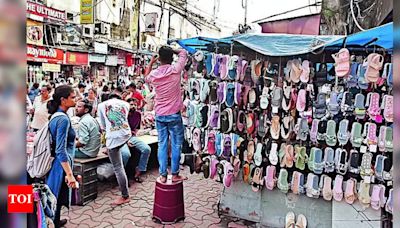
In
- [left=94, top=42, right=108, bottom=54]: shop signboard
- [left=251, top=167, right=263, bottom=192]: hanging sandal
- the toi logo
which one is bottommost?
[left=251, top=167, right=263, bottom=192]: hanging sandal

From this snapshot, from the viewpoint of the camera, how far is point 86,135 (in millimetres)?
4895

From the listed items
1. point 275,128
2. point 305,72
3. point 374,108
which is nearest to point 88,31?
point 275,128

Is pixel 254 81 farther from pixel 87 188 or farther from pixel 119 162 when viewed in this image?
pixel 87 188

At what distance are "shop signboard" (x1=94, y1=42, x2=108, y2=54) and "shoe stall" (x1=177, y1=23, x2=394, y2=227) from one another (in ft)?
45.9

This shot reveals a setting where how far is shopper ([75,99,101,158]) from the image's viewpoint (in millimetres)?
4875

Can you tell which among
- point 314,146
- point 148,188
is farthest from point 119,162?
point 314,146

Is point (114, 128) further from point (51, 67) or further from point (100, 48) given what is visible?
point (100, 48)

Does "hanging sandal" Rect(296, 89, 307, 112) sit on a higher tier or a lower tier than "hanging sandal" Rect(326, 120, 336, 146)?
higher

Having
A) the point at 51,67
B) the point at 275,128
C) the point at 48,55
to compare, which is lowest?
the point at 275,128

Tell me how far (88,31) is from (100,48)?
1035 millimetres

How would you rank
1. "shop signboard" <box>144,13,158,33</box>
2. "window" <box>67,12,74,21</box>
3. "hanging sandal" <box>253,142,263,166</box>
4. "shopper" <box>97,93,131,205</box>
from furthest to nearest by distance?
"shop signboard" <box>144,13,158,33</box> → "window" <box>67,12,74,21</box> → "shopper" <box>97,93,131,205</box> → "hanging sandal" <box>253,142,263,166</box>

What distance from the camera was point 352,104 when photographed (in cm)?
332

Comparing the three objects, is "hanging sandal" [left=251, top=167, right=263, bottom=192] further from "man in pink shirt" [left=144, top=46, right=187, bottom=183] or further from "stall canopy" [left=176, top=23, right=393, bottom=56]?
"stall canopy" [left=176, top=23, right=393, bottom=56]

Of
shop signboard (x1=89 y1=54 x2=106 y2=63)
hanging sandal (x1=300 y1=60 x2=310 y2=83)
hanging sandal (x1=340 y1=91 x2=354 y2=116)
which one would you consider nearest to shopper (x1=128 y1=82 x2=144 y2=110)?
hanging sandal (x1=300 y1=60 x2=310 y2=83)
